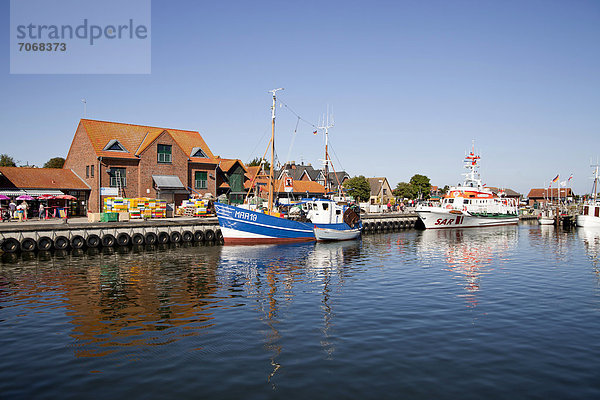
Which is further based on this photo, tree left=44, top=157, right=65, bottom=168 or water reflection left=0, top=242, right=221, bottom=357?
tree left=44, top=157, right=65, bottom=168

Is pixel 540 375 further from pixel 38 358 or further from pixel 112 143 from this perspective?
pixel 112 143

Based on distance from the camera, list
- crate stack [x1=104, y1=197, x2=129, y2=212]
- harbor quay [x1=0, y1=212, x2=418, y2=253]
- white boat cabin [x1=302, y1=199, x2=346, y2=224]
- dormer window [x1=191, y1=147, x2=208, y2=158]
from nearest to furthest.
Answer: harbor quay [x1=0, y1=212, x2=418, y2=253], white boat cabin [x1=302, y1=199, x2=346, y2=224], crate stack [x1=104, y1=197, x2=129, y2=212], dormer window [x1=191, y1=147, x2=208, y2=158]

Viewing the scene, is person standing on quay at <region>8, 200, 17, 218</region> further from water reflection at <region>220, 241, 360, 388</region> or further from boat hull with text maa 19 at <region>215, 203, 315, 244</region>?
water reflection at <region>220, 241, 360, 388</region>

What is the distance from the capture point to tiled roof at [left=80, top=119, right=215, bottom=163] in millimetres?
53781

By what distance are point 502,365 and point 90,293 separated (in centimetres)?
1591

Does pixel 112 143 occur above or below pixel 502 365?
above

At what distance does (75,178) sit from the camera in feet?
179

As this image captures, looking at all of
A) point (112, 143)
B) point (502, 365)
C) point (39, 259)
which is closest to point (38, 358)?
point (502, 365)

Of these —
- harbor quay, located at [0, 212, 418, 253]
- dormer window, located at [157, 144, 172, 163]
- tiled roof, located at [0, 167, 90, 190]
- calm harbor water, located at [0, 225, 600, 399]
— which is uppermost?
dormer window, located at [157, 144, 172, 163]

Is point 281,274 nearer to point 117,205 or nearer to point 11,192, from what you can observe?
point 117,205

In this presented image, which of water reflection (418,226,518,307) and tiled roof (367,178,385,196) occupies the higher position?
tiled roof (367,178,385,196)

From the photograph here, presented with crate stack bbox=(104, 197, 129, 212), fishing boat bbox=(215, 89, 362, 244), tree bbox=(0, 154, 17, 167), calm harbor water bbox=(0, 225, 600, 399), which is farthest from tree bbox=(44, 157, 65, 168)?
calm harbor water bbox=(0, 225, 600, 399)

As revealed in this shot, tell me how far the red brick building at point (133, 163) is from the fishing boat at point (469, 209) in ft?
105

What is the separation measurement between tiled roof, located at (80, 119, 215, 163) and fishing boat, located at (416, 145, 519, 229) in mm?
32075
